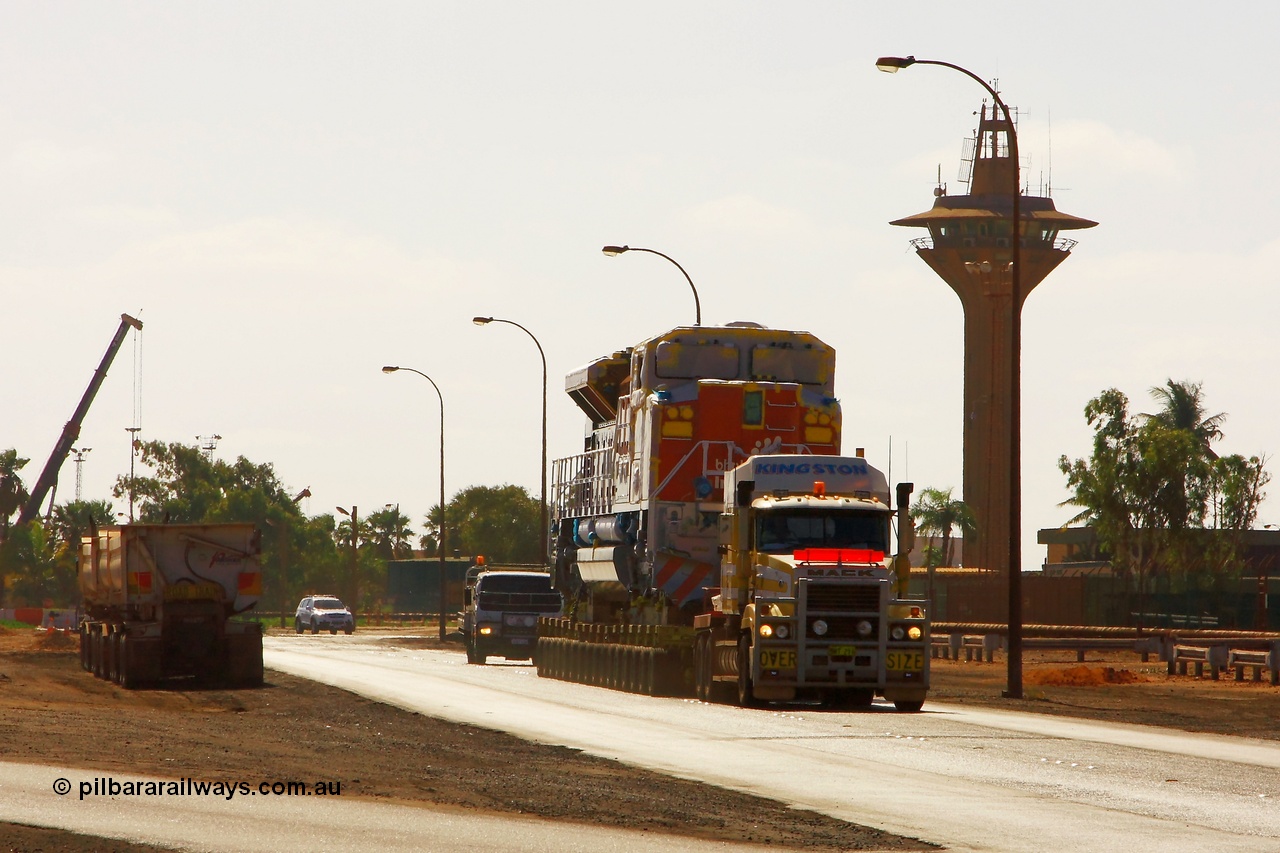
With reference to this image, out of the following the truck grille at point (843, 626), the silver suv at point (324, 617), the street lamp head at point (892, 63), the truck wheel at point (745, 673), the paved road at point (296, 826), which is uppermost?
the street lamp head at point (892, 63)

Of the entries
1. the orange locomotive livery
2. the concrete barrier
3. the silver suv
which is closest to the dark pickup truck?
the orange locomotive livery

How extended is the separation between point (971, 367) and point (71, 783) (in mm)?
105901

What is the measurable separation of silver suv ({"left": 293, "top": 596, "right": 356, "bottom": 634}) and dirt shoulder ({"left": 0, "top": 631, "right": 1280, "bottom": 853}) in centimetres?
4791

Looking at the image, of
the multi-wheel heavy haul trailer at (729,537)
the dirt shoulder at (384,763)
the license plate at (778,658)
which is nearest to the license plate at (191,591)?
the dirt shoulder at (384,763)

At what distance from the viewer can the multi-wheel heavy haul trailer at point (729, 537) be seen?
26.2 meters

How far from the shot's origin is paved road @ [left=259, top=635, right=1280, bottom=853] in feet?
46.2

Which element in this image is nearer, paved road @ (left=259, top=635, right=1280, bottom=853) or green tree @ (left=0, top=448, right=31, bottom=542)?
paved road @ (left=259, top=635, right=1280, bottom=853)

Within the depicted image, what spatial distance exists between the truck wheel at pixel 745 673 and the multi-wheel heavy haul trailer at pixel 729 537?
0.15 feet

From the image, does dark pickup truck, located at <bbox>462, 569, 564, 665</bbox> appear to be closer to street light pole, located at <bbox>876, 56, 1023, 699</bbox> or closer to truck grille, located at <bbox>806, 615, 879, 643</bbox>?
street light pole, located at <bbox>876, 56, 1023, 699</bbox>

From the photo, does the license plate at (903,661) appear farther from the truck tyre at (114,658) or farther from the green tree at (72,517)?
the green tree at (72,517)

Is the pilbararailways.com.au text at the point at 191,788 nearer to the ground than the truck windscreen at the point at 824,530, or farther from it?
nearer to the ground

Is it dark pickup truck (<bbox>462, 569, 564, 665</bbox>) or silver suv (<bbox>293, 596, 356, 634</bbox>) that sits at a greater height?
dark pickup truck (<bbox>462, 569, 564, 665</bbox>)

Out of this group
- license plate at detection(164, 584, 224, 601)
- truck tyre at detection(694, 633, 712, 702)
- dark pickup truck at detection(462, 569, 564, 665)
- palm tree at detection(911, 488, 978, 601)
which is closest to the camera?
truck tyre at detection(694, 633, 712, 702)

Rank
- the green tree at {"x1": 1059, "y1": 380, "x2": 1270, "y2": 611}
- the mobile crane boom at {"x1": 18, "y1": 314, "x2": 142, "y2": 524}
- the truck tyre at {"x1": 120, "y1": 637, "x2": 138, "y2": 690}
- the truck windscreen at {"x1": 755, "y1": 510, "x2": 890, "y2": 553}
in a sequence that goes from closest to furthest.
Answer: the truck windscreen at {"x1": 755, "y1": 510, "x2": 890, "y2": 553}
the truck tyre at {"x1": 120, "y1": 637, "x2": 138, "y2": 690}
the green tree at {"x1": 1059, "y1": 380, "x2": 1270, "y2": 611}
the mobile crane boom at {"x1": 18, "y1": 314, "x2": 142, "y2": 524}
